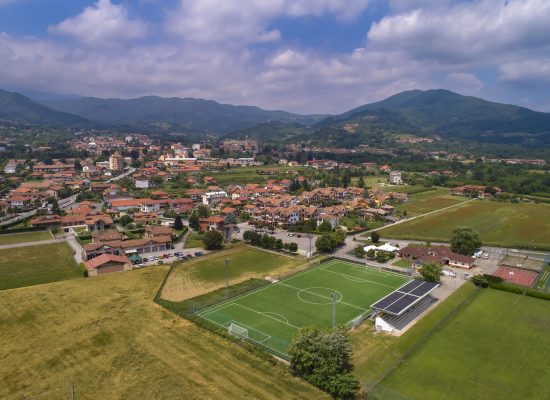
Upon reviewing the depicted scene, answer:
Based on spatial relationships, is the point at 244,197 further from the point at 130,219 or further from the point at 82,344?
the point at 82,344

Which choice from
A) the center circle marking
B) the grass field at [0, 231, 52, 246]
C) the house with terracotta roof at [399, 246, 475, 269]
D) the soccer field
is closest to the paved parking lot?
the soccer field

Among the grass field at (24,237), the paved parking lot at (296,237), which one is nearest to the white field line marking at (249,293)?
the paved parking lot at (296,237)

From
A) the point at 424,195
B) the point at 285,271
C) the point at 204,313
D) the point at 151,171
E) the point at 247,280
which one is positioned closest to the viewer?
the point at 204,313

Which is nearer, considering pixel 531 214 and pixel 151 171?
pixel 531 214

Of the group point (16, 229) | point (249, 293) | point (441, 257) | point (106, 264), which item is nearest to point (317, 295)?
point (249, 293)

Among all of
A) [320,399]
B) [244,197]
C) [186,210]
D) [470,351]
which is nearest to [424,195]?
[244,197]

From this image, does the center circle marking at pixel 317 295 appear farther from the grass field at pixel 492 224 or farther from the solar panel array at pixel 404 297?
the grass field at pixel 492 224
